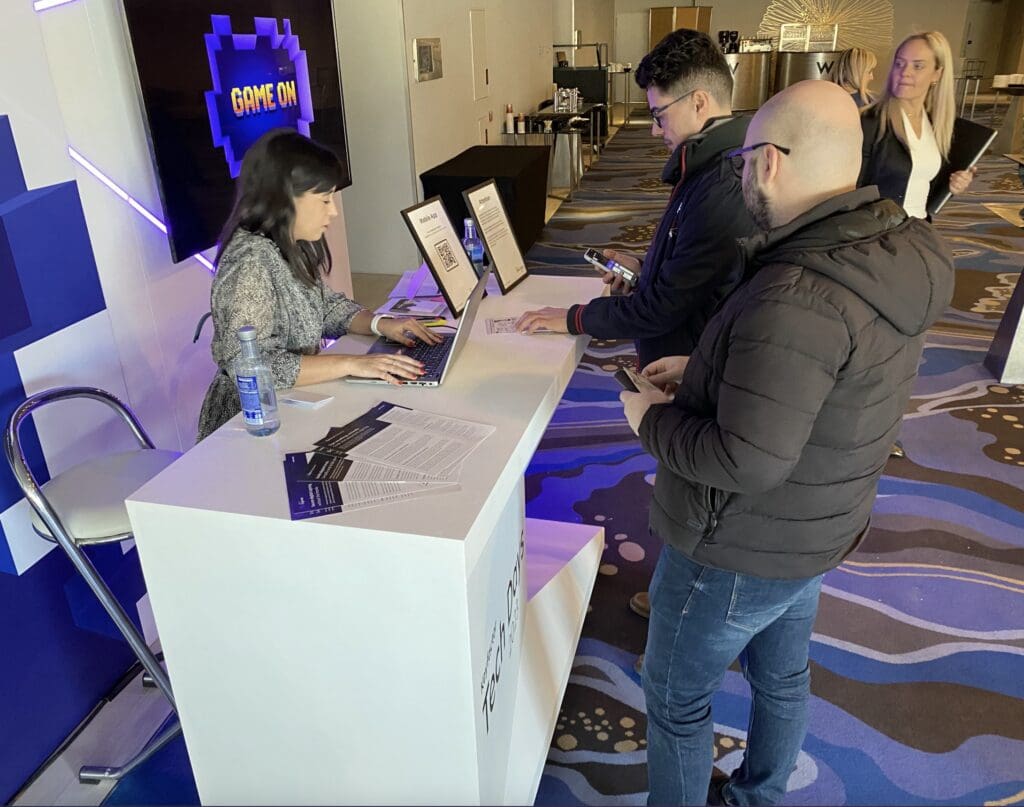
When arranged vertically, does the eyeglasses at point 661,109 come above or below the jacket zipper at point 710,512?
above

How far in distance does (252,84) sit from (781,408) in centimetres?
237

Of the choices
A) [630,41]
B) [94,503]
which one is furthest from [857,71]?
[630,41]

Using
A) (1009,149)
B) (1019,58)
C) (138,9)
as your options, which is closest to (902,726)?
(138,9)

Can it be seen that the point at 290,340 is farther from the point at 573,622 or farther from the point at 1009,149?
the point at 1009,149

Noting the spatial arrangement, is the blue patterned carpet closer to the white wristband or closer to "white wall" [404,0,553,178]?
the white wristband

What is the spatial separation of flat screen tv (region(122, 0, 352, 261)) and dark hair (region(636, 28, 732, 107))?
1.37 m

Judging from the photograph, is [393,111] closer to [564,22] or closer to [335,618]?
[335,618]

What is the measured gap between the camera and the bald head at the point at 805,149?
1.08m

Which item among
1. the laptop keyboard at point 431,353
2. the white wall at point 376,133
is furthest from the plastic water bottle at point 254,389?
the white wall at point 376,133

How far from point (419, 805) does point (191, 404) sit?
1.98 metres

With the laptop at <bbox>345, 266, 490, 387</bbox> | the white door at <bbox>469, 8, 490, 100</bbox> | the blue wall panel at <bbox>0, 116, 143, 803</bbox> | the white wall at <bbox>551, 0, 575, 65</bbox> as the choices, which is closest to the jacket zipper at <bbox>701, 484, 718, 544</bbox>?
the laptop at <bbox>345, 266, 490, 387</bbox>

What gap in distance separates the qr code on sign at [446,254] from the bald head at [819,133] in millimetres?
1102

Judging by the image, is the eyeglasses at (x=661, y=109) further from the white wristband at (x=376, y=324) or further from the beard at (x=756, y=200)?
the white wristband at (x=376, y=324)

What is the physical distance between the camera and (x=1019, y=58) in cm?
1488
